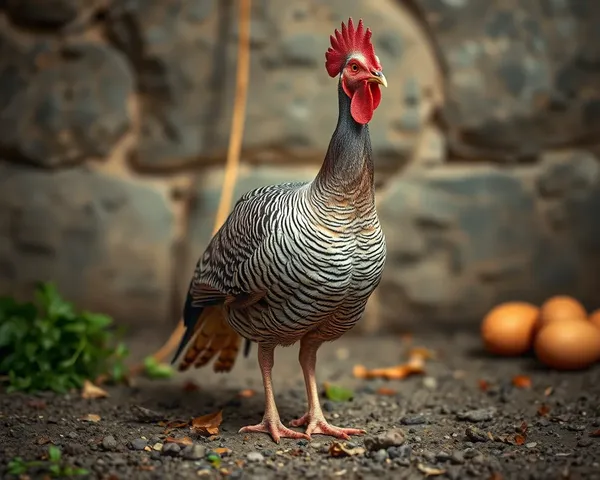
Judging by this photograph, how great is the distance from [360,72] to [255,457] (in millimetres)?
1221

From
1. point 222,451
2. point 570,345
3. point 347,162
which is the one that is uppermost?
point 347,162

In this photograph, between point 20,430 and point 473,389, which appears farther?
point 473,389

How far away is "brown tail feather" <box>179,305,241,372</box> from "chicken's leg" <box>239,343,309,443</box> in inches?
11.8

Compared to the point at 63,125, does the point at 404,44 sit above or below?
above

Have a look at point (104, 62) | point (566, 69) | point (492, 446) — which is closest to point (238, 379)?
point (492, 446)

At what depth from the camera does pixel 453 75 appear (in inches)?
160

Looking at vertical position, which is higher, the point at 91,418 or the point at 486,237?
the point at 486,237

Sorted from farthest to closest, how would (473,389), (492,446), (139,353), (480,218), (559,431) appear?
1. (480,218)
2. (139,353)
3. (473,389)
4. (559,431)
5. (492,446)

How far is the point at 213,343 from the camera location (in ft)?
10.2

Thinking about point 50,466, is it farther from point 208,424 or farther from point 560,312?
point 560,312

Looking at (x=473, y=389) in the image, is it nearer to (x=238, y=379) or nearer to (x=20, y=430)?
(x=238, y=379)

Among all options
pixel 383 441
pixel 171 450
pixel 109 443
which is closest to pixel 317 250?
pixel 383 441

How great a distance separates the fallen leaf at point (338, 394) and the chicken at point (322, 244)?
1.56 feet

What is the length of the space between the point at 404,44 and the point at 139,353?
77.6 inches
